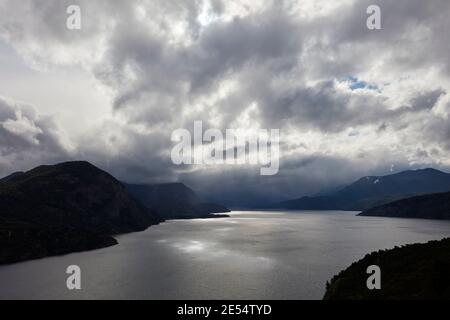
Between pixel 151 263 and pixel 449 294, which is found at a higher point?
pixel 449 294

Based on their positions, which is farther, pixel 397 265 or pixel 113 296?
pixel 113 296

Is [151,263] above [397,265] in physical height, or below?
below

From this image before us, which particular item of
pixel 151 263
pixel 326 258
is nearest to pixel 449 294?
pixel 326 258
